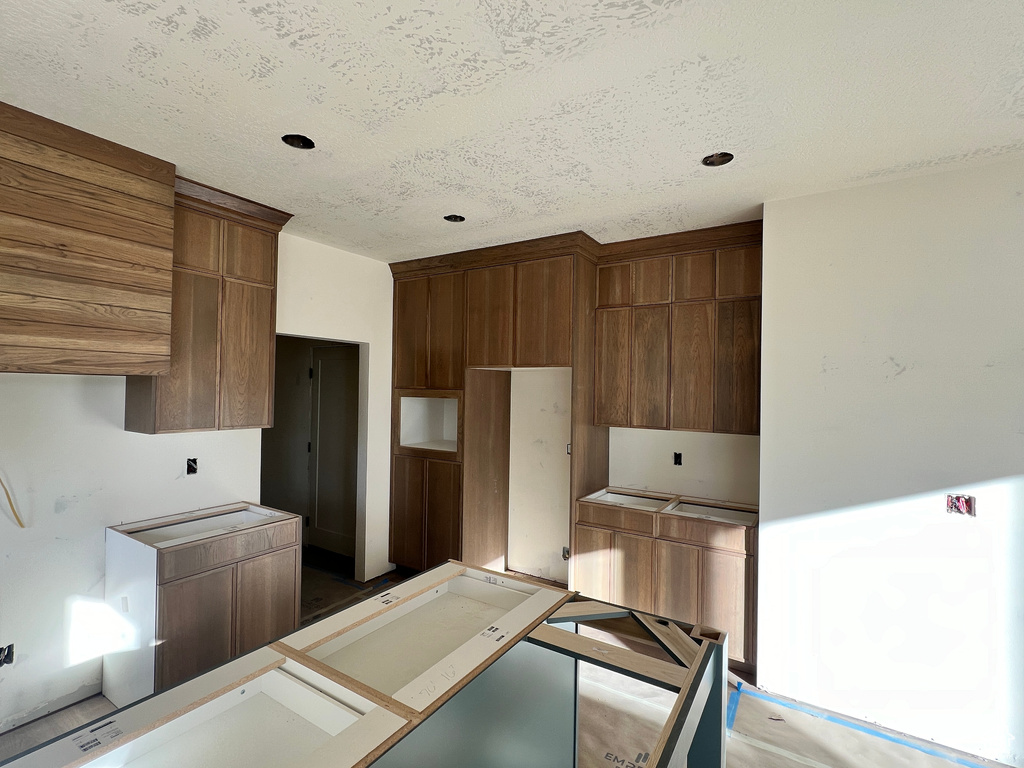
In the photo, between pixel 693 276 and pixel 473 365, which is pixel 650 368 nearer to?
pixel 693 276

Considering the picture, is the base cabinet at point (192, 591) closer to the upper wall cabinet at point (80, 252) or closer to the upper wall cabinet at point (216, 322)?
the upper wall cabinet at point (216, 322)

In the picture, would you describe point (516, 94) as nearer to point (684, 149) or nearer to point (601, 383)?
point (684, 149)

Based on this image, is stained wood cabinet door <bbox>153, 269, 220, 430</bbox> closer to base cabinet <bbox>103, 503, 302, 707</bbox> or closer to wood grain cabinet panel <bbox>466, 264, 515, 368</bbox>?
base cabinet <bbox>103, 503, 302, 707</bbox>

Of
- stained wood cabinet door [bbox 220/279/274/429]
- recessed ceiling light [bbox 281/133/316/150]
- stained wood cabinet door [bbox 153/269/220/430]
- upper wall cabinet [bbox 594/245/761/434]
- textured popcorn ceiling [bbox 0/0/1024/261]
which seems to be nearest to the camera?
textured popcorn ceiling [bbox 0/0/1024/261]

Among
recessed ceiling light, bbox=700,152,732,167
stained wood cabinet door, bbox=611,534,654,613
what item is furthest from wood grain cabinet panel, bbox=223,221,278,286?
stained wood cabinet door, bbox=611,534,654,613

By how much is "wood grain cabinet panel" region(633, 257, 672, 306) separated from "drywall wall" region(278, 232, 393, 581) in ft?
7.01

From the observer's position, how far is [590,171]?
8.19ft

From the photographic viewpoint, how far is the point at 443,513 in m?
4.09

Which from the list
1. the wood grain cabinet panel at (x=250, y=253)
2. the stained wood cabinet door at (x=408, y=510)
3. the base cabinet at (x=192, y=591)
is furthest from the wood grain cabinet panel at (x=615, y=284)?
the base cabinet at (x=192, y=591)

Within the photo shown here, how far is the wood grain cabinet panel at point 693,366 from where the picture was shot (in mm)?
3350

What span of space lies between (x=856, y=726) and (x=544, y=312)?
2884 mm

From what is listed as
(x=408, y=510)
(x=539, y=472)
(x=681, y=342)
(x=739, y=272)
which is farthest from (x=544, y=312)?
(x=408, y=510)

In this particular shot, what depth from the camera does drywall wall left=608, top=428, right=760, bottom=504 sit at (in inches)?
135

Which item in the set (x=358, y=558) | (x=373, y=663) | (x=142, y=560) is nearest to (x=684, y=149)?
(x=373, y=663)
